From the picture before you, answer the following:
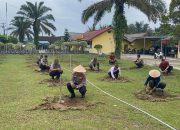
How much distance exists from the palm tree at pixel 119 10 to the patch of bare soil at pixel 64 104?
23.3m

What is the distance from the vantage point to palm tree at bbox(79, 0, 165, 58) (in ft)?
114

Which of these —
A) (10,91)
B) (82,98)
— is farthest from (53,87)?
(82,98)

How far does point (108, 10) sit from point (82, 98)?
79.4ft

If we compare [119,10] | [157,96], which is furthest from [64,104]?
[119,10]

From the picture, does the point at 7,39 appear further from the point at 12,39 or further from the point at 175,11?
the point at 175,11

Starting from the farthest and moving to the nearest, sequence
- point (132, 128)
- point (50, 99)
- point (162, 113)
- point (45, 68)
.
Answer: point (45, 68)
point (50, 99)
point (162, 113)
point (132, 128)

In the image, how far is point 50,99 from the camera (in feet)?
40.6

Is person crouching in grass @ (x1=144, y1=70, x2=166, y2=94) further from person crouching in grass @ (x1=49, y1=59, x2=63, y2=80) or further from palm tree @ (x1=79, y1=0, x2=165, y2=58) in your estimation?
palm tree @ (x1=79, y1=0, x2=165, y2=58)

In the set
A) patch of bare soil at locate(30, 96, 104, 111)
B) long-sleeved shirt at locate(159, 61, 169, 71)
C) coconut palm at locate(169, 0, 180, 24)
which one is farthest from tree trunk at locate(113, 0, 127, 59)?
patch of bare soil at locate(30, 96, 104, 111)

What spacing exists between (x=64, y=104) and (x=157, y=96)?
3844mm

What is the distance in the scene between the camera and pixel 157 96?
45.3 ft

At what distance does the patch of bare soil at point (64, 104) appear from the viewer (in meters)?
11.2

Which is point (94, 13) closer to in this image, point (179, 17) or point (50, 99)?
point (179, 17)

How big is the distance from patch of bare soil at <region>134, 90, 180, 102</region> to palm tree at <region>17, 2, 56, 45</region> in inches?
1891
